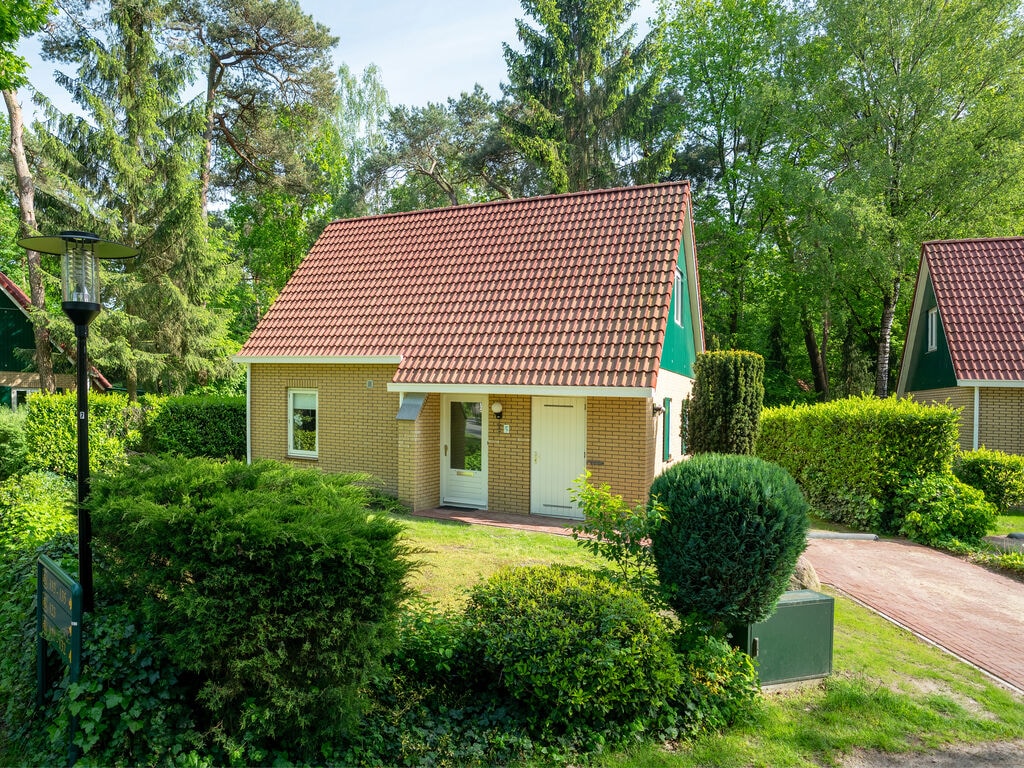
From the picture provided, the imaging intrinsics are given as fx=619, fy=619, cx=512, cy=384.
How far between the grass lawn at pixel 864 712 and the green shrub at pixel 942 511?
5342 millimetres

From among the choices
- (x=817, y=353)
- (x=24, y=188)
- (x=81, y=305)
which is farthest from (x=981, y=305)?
(x=24, y=188)

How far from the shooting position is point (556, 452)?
1269 centimetres

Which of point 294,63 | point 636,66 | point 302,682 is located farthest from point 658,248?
point 294,63

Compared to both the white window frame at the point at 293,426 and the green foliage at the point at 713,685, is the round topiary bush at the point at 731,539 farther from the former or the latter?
the white window frame at the point at 293,426

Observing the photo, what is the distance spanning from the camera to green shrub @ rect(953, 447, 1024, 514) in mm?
13391

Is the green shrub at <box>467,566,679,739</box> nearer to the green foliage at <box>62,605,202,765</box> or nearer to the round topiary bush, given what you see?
the round topiary bush

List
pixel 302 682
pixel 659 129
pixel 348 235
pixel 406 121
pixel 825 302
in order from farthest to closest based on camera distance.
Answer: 1. pixel 406 121
2. pixel 659 129
3. pixel 825 302
4. pixel 348 235
5. pixel 302 682

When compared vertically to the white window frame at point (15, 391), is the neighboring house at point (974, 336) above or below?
above

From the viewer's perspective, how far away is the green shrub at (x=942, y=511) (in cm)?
1158

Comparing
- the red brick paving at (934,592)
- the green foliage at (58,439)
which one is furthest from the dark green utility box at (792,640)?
the green foliage at (58,439)

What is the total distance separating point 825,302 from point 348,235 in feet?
65.2

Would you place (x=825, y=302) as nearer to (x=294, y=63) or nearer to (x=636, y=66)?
(x=636, y=66)

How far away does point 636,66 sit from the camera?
2758 centimetres

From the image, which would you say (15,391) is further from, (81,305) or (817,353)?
(817,353)
